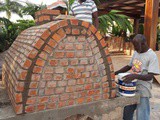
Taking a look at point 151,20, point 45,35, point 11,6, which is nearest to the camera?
point 45,35

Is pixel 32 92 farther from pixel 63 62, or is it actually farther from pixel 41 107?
pixel 63 62

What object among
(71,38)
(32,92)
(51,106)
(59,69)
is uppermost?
(71,38)

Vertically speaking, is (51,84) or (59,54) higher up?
(59,54)

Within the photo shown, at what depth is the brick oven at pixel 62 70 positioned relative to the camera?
226 cm

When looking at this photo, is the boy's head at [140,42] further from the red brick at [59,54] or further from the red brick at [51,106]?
the red brick at [51,106]

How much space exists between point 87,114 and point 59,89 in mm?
564

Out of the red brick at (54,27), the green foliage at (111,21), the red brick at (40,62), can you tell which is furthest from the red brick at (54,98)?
the green foliage at (111,21)

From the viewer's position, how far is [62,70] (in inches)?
96.8

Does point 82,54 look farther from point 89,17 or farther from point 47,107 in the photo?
point 89,17

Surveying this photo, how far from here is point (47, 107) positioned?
241cm

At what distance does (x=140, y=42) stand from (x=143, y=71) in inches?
16.8

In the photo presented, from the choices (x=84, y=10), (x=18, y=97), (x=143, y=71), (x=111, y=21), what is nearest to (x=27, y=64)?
(x=18, y=97)

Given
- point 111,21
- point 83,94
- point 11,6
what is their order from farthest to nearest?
point 11,6 < point 111,21 < point 83,94

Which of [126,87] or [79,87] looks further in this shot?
[126,87]
